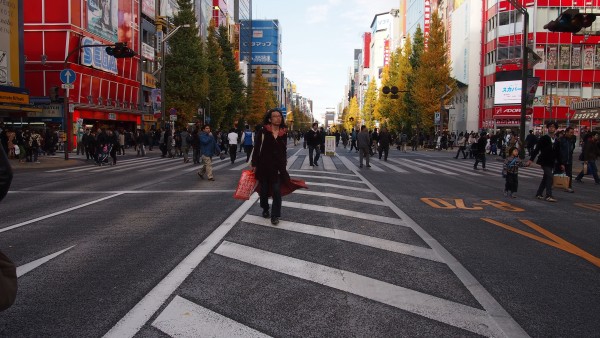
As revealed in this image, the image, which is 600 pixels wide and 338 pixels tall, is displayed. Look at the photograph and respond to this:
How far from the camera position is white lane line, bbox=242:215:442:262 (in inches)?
229

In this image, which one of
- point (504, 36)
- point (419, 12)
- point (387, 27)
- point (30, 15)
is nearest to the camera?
point (30, 15)

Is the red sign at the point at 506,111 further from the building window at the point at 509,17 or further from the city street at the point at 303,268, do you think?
the city street at the point at 303,268

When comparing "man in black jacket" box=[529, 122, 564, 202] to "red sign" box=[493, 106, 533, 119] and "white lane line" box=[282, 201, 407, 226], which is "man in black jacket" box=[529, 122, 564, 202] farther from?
"red sign" box=[493, 106, 533, 119]

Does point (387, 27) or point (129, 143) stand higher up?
point (387, 27)

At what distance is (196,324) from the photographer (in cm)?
352

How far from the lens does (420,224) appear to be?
25.2 feet

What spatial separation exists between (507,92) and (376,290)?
176 feet

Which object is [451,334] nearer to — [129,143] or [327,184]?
[327,184]

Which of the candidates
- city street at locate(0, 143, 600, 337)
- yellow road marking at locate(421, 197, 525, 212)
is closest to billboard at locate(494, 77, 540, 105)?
yellow road marking at locate(421, 197, 525, 212)

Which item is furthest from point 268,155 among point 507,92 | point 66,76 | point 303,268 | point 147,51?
point 507,92

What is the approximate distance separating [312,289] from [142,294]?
139cm

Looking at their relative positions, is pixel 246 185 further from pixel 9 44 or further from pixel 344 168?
pixel 9 44

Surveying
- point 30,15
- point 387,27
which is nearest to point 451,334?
point 30,15

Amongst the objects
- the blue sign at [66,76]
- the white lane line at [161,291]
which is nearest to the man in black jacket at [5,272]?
the white lane line at [161,291]
